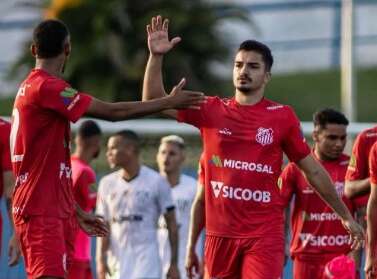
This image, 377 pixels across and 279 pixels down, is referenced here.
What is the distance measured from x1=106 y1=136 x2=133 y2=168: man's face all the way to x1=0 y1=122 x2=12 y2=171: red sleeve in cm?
277

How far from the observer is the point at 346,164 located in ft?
45.1

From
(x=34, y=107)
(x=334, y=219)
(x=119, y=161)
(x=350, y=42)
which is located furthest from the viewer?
(x=350, y=42)

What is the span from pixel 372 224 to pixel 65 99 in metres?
2.75

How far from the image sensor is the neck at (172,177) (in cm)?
1702

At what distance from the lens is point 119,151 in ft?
50.6

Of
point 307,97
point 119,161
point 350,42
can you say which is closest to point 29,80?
point 119,161

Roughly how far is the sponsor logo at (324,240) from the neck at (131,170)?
2.71m

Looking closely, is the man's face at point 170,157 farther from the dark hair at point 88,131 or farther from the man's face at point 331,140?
the man's face at point 331,140

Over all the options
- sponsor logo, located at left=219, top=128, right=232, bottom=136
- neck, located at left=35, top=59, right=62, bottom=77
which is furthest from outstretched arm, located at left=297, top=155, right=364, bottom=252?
neck, located at left=35, top=59, right=62, bottom=77

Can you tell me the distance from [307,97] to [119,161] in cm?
2044

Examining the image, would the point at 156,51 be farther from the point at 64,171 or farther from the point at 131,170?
the point at 131,170

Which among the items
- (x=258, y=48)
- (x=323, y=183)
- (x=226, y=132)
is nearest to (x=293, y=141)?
(x=323, y=183)

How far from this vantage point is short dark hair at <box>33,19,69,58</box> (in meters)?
10.7

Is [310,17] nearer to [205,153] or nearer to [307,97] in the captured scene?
[307,97]
